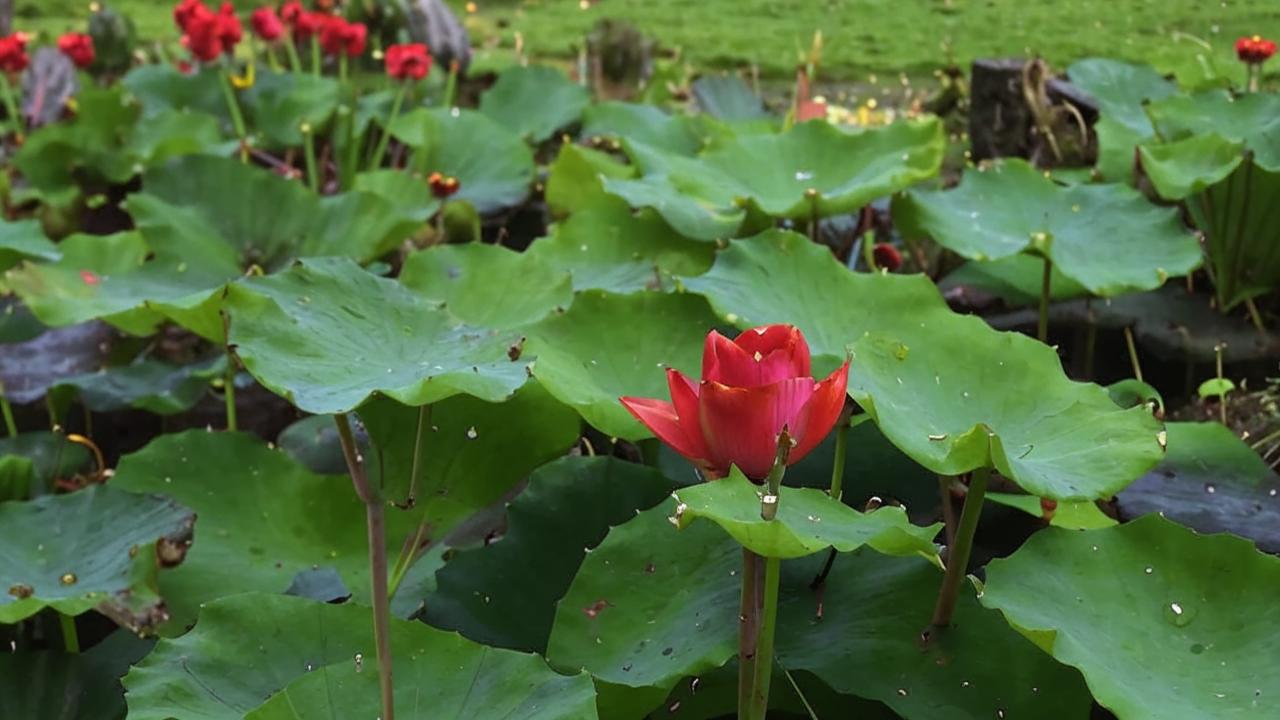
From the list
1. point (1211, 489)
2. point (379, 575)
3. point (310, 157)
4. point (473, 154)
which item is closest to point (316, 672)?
point (379, 575)

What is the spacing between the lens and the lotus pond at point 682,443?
0.58 m

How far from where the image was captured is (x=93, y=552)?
0.81 m

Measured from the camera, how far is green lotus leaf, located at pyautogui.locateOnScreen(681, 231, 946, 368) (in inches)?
33.5

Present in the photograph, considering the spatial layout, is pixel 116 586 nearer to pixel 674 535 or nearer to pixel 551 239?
pixel 674 535

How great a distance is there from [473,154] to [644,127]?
0.96ft

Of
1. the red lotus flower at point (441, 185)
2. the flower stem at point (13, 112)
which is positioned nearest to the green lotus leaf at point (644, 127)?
the red lotus flower at point (441, 185)

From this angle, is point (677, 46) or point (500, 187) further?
point (677, 46)

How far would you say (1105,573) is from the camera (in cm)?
63

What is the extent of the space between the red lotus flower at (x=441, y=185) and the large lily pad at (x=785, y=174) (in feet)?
1.09

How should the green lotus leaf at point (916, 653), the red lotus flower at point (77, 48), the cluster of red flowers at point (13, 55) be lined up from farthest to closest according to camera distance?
the red lotus flower at point (77, 48) → the cluster of red flowers at point (13, 55) → the green lotus leaf at point (916, 653)

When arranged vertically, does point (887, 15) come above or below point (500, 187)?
above

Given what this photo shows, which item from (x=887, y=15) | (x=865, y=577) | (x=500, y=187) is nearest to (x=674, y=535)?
(x=865, y=577)

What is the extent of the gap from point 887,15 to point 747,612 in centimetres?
106

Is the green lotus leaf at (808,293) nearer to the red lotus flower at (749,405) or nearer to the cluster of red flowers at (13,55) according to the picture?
the red lotus flower at (749,405)
